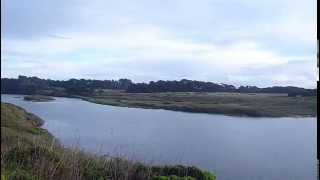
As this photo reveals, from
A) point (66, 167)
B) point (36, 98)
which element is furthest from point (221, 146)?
point (36, 98)

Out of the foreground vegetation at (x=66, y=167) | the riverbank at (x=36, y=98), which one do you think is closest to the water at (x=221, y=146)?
the foreground vegetation at (x=66, y=167)

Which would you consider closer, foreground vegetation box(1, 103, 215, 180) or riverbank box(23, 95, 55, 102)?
foreground vegetation box(1, 103, 215, 180)

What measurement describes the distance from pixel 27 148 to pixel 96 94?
7724 centimetres

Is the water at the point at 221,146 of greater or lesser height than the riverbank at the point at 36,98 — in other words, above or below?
below

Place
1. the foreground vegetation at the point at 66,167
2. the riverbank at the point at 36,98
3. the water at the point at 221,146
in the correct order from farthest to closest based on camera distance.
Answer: the riverbank at the point at 36,98
the water at the point at 221,146
the foreground vegetation at the point at 66,167

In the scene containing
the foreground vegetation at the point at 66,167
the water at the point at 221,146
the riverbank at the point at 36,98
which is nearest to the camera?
the foreground vegetation at the point at 66,167

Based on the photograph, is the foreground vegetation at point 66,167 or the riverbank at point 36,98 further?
the riverbank at point 36,98

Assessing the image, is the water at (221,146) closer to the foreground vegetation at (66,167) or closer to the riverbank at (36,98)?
the foreground vegetation at (66,167)

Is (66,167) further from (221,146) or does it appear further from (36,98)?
(36,98)

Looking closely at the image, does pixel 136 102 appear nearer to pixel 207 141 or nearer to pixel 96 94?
pixel 96 94

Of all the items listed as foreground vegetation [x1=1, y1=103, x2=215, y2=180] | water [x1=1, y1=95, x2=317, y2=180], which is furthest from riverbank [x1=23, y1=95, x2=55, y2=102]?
foreground vegetation [x1=1, y1=103, x2=215, y2=180]

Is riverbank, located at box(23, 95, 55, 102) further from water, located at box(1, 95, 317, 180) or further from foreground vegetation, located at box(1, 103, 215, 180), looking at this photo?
foreground vegetation, located at box(1, 103, 215, 180)

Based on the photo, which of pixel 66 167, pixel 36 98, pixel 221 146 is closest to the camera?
pixel 66 167

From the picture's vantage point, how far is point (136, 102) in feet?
223
